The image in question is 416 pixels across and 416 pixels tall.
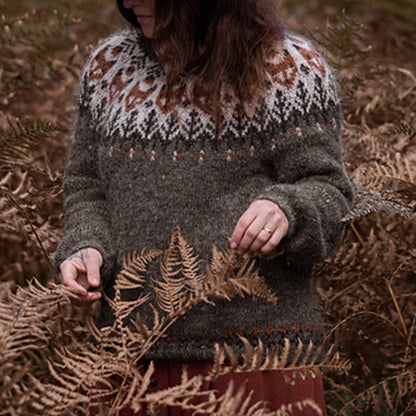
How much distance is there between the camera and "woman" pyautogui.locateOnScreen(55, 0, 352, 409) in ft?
4.05

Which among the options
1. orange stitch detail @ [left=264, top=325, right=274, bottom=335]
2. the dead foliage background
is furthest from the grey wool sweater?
the dead foliage background

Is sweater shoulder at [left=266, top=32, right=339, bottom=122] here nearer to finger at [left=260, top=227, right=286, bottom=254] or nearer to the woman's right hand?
finger at [left=260, top=227, right=286, bottom=254]

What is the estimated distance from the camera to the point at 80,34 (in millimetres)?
3113

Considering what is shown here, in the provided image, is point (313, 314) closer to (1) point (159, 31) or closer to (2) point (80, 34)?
(1) point (159, 31)

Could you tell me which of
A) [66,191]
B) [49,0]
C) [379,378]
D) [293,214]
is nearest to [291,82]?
[293,214]

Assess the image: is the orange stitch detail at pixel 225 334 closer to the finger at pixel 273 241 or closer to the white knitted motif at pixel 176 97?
the finger at pixel 273 241

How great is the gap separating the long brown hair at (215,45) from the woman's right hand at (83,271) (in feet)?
1.25

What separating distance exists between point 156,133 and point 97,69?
26 centimetres

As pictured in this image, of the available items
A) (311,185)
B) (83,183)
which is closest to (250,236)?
(311,185)

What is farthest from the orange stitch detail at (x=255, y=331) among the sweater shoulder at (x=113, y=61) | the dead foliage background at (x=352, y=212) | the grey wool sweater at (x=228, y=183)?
the sweater shoulder at (x=113, y=61)

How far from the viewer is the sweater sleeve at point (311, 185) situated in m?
1.17

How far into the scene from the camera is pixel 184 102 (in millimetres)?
1321

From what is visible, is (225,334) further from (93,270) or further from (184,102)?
(184,102)

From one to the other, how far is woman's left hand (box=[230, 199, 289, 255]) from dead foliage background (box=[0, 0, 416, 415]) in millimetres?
159
